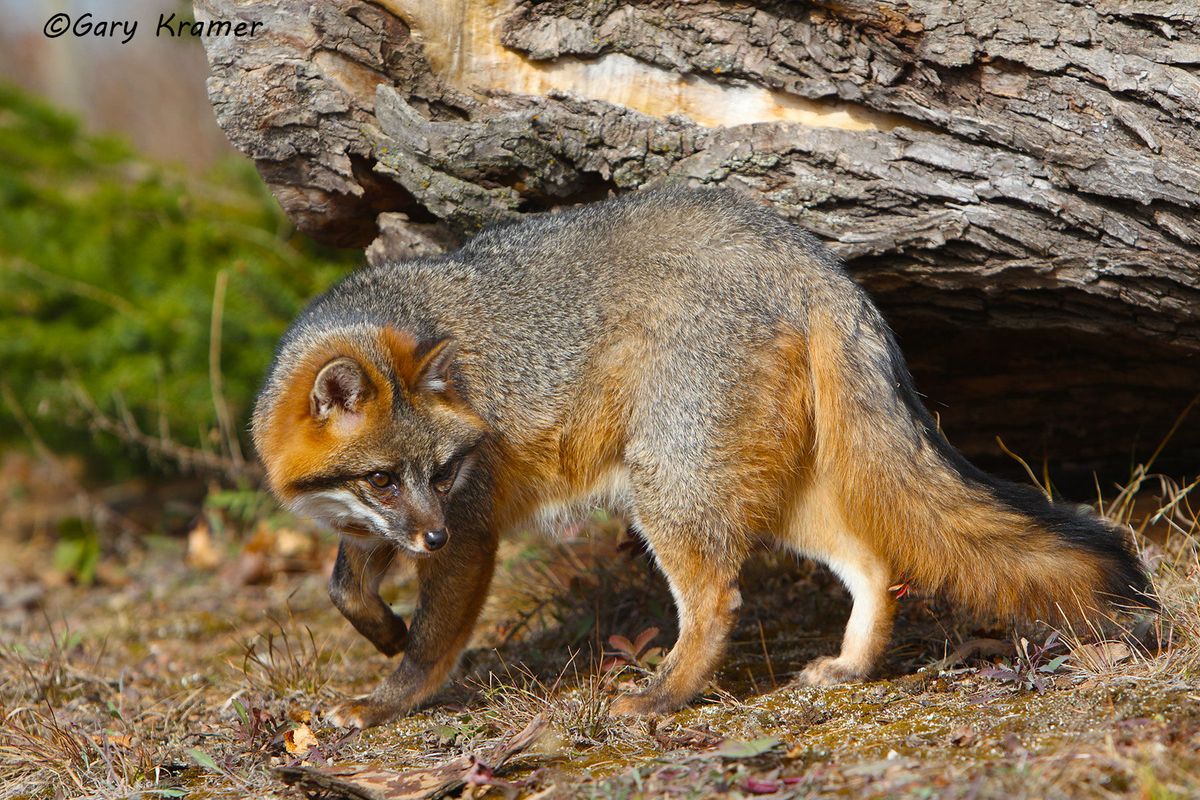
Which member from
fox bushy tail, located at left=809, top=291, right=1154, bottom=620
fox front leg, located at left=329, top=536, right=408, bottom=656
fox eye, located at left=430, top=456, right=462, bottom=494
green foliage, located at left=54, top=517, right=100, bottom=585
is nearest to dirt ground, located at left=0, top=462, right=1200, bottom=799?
fox bushy tail, located at left=809, top=291, right=1154, bottom=620

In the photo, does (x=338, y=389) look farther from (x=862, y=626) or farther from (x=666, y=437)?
(x=862, y=626)

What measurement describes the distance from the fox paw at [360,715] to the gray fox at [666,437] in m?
0.01

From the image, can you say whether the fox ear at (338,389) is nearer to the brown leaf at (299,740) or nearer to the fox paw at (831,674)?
the brown leaf at (299,740)

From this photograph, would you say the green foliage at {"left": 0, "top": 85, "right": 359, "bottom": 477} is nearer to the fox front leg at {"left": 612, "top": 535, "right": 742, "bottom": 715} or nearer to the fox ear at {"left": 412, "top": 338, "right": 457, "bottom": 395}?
the fox ear at {"left": 412, "top": 338, "right": 457, "bottom": 395}

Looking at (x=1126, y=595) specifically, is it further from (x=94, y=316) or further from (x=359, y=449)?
(x=94, y=316)

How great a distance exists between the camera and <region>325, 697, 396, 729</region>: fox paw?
15.8ft

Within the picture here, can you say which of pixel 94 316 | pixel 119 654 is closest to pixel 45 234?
pixel 94 316

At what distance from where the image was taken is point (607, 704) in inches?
173

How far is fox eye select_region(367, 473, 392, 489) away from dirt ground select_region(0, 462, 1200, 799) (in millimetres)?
952

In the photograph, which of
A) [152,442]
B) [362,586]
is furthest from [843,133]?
[152,442]

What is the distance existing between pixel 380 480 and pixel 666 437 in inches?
46.9

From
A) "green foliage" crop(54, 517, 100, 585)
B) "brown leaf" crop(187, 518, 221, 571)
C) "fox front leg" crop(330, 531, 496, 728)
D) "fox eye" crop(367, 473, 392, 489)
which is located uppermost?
"fox eye" crop(367, 473, 392, 489)

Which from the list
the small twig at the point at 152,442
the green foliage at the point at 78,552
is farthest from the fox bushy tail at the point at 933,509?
the green foliage at the point at 78,552

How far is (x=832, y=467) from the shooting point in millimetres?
4605
